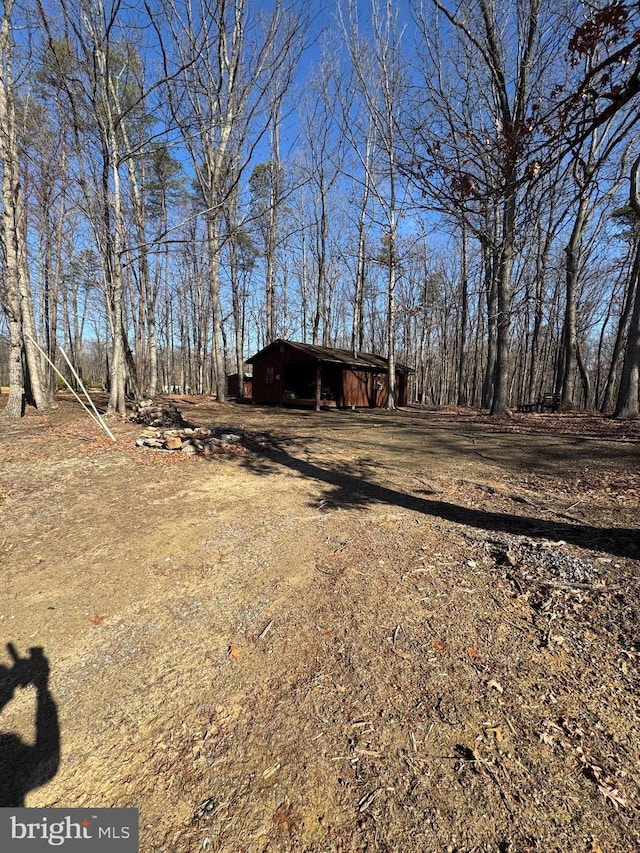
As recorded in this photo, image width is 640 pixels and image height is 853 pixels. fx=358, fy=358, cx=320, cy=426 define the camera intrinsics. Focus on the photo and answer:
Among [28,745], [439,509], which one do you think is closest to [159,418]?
[439,509]

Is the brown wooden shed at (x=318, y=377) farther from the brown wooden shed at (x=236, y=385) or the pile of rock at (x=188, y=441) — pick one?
the pile of rock at (x=188, y=441)

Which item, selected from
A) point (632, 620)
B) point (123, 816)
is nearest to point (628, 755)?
point (632, 620)

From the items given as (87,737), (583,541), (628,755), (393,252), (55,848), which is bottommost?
(55,848)

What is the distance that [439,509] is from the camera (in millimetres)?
4258

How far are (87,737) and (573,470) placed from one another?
6.55 metres

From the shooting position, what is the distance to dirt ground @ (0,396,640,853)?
137 cm

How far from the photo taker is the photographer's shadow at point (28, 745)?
148 centimetres

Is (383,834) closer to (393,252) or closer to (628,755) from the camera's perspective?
(628,755)

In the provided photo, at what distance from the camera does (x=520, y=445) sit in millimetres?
7664

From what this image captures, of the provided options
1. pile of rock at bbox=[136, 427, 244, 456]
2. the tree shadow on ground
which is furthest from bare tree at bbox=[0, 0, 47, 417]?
the tree shadow on ground

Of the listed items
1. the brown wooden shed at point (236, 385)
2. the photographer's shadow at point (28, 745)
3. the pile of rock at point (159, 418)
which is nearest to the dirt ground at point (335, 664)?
the photographer's shadow at point (28, 745)

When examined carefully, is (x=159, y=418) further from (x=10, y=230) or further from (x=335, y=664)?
(x=335, y=664)

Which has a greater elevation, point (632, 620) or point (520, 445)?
point (520, 445)

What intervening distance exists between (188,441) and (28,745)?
5591 mm
